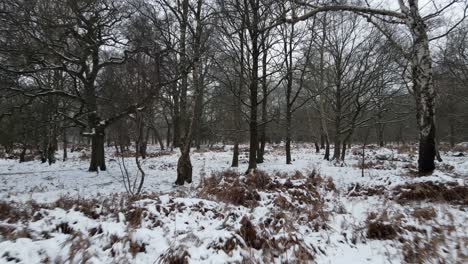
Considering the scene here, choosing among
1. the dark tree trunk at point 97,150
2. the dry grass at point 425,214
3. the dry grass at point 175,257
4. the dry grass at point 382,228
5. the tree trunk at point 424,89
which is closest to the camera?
the dry grass at point 175,257

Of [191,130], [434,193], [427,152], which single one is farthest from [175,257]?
[427,152]

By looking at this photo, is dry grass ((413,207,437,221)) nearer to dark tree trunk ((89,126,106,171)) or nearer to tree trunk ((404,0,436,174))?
tree trunk ((404,0,436,174))

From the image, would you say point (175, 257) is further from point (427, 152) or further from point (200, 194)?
point (427, 152)

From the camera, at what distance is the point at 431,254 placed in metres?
3.27

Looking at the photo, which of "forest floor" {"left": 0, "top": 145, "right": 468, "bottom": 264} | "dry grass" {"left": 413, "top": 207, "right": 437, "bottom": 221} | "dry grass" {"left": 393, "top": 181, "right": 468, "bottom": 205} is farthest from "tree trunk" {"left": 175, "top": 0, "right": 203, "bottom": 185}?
"dry grass" {"left": 413, "top": 207, "right": 437, "bottom": 221}

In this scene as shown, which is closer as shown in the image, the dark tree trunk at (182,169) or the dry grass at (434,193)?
the dry grass at (434,193)

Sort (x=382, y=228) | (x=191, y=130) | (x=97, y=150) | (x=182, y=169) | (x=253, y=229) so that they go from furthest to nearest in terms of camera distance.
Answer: (x=97, y=150) < (x=182, y=169) < (x=191, y=130) < (x=382, y=228) < (x=253, y=229)

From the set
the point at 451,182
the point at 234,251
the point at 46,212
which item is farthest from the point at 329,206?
the point at 46,212

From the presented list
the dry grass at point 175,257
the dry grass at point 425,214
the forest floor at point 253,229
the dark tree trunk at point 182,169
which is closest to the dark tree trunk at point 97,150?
the dark tree trunk at point 182,169

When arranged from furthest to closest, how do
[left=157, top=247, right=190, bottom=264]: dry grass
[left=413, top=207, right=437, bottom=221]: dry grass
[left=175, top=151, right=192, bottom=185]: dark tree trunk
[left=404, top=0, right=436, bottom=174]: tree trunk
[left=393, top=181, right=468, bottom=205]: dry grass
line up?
[left=175, top=151, right=192, bottom=185]: dark tree trunk
[left=404, top=0, right=436, bottom=174]: tree trunk
[left=393, top=181, right=468, bottom=205]: dry grass
[left=413, top=207, right=437, bottom=221]: dry grass
[left=157, top=247, right=190, bottom=264]: dry grass

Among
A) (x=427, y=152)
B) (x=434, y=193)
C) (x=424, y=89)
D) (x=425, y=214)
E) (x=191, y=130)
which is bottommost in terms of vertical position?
(x=425, y=214)

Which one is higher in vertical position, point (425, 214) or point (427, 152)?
point (427, 152)

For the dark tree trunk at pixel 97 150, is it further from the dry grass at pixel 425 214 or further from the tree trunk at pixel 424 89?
the tree trunk at pixel 424 89

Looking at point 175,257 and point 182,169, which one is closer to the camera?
point 175,257
